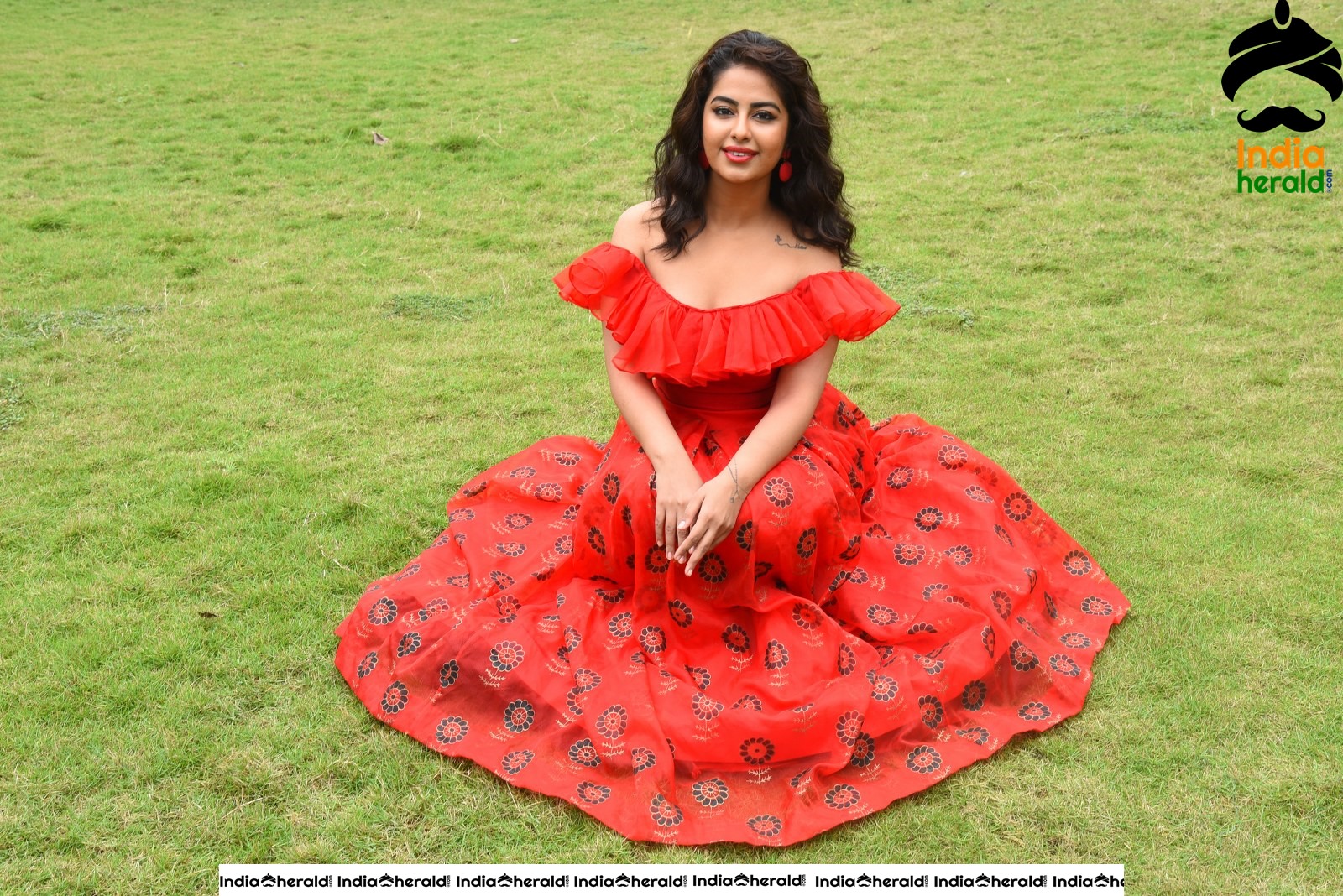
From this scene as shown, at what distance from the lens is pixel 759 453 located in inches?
147

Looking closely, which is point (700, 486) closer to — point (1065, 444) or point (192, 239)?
point (1065, 444)

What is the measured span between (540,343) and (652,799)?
374 cm

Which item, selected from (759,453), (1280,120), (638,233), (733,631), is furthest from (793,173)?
(1280,120)

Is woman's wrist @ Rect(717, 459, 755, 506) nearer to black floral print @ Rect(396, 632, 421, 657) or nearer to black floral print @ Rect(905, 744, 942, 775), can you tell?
black floral print @ Rect(905, 744, 942, 775)

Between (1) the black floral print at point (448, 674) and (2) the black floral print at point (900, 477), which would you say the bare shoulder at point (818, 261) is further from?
(1) the black floral print at point (448, 674)

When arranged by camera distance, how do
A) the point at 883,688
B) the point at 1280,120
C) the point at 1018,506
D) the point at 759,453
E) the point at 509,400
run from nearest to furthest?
the point at 883,688, the point at 759,453, the point at 1018,506, the point at 509,400, the point at 1280,120

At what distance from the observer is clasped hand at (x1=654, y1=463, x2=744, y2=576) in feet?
11.8

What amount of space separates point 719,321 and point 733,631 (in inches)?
40.1

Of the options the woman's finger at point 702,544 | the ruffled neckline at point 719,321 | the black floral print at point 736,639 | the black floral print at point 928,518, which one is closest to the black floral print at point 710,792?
the black floral print at point 736,639

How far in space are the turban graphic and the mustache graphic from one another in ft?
1.77

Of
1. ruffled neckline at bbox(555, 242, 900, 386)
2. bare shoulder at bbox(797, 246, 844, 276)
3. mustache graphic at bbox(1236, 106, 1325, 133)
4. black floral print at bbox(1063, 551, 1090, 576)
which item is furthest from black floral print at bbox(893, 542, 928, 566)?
mustache graphic at bbox(1236, 106, 1325, 133)

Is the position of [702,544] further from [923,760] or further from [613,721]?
[923,760]

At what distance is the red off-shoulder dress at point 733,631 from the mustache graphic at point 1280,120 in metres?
6.84

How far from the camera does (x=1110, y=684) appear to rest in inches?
149
